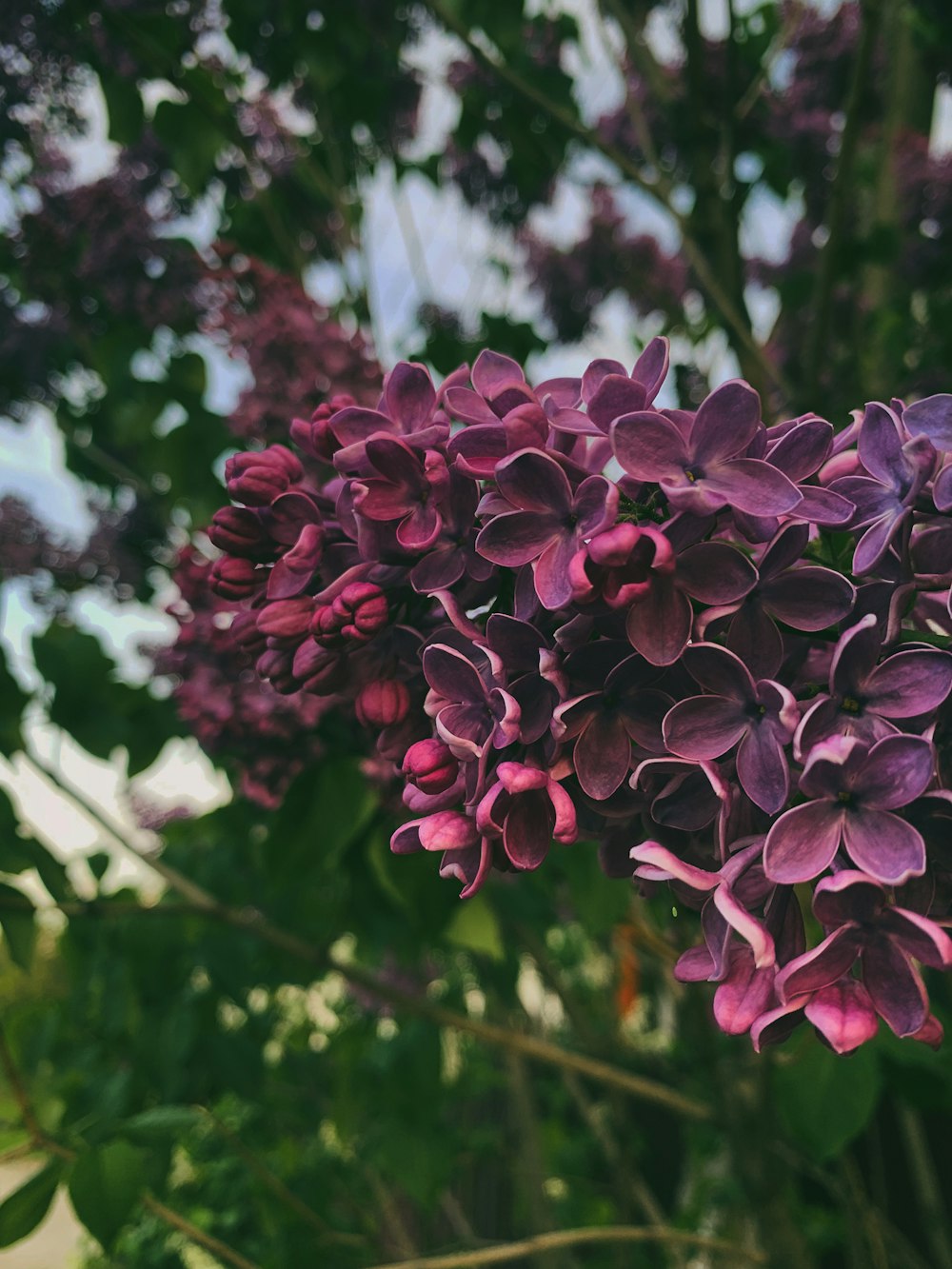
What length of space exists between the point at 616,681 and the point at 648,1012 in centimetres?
439

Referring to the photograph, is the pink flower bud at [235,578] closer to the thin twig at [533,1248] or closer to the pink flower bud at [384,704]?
the pink flower bud at [384,704]

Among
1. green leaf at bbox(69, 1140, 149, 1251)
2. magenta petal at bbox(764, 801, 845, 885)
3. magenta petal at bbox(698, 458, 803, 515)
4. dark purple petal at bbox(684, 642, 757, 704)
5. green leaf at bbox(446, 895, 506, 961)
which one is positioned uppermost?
magenta petal at bbox(698, 458, 803, 515)

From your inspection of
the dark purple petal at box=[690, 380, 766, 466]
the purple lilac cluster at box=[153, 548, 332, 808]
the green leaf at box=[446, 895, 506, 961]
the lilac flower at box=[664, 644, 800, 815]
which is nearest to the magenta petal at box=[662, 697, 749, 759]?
the lilac flower at box=[664, 644, 800, 815]

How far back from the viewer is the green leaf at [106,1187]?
2.58ft

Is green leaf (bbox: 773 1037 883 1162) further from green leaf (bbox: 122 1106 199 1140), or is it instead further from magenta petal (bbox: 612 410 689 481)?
magenta petal (bbox: 612 410 689 481)

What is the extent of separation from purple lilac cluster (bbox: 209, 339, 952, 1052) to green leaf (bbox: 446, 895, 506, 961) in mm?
668

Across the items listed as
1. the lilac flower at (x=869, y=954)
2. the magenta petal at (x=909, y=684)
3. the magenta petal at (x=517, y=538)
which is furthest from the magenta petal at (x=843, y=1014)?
the magenta petal at (x=517, y=538)

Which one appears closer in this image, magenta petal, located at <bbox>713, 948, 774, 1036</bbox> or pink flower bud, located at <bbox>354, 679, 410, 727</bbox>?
magenta petal, located at <bbox>713, 948, 774, 1036</bbox>

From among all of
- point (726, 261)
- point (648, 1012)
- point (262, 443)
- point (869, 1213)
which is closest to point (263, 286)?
point (262, 443)

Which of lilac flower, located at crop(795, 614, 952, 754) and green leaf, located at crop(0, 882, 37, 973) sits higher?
lilac flower, located at crop(795, 614, 952, 754)

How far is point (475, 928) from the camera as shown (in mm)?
1123

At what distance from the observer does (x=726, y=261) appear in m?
1.41

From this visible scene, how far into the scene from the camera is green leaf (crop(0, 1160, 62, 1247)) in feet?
2.49

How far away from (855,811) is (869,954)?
5 cm
